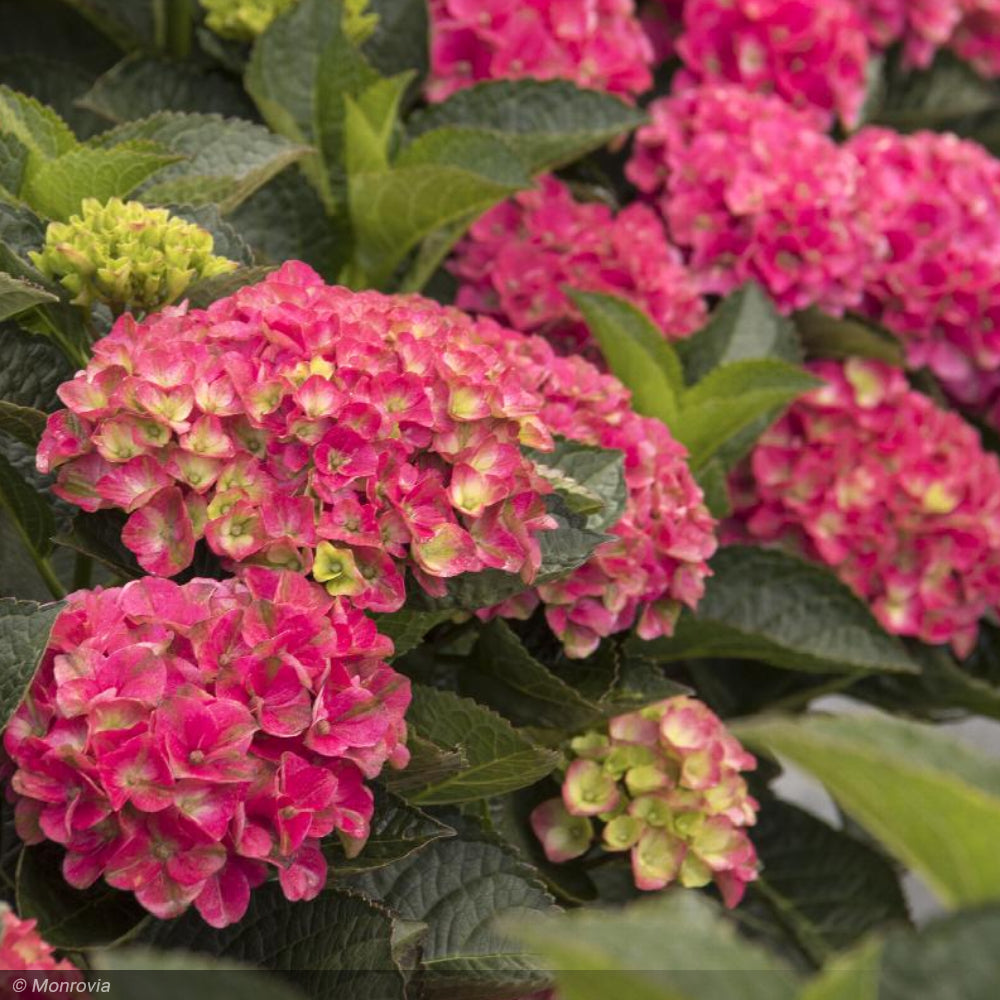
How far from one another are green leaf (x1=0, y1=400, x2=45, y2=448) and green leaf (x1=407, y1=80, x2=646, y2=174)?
492 millimetres

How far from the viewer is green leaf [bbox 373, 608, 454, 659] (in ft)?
2.32

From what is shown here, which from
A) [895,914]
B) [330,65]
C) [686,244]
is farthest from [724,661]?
[330,65]

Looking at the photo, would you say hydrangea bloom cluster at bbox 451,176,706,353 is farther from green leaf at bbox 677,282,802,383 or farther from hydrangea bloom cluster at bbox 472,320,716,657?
hydrangea bloom cluster at bbox 472,320,716,657

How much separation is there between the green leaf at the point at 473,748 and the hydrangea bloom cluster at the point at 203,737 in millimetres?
91

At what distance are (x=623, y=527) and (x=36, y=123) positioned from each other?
42 cm

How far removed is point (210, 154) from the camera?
0.92 meters

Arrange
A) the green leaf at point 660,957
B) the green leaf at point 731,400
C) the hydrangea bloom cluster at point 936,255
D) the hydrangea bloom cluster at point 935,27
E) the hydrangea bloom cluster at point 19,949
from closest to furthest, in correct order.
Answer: the green leaf at point 660,957
the hydrangea bloom cluster at point 19,949
the green leaf at point 731,400
the hydrangea bloom cluster at point 936,255
the hydrangea bloom cluster at point 935,27

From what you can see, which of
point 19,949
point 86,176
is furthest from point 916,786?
point 86,176

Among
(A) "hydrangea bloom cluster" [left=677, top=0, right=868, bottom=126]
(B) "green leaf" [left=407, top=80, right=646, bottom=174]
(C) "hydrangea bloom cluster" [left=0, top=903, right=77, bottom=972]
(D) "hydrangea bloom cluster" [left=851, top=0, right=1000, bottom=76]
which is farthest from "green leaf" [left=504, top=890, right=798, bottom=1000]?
(D) "hydrangea bloom cluster" [left=851, top=0, right=1000, bottom=76]

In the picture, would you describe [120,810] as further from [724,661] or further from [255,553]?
[724,661]

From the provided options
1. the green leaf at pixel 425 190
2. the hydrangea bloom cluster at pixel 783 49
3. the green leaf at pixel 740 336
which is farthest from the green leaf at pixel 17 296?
the hydrangea bloom cluster at pixel 783 49

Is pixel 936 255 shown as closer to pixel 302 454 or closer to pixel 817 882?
pixel 817 882

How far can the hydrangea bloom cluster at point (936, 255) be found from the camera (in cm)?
123

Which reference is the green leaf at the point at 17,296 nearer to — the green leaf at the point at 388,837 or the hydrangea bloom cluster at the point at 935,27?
the green leaf at the point at 388,837
